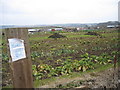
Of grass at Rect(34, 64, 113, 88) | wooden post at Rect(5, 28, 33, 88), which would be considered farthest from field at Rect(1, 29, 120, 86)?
wooden post at Rect(5, 28, 33, 88)

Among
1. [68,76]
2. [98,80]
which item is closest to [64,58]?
[68,76]

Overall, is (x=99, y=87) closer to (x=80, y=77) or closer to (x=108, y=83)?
(x=108, y=83)

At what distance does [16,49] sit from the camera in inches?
61.9

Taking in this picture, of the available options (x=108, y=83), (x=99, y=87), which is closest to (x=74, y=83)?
(x=99, y=87)

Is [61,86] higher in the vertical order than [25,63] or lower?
lower

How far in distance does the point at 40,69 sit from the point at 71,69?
74cm

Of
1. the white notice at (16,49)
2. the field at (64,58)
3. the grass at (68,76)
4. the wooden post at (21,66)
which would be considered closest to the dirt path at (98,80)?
the grass at (68,76)

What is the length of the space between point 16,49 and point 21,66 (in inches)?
9.0

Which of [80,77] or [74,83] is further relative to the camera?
[80,77]

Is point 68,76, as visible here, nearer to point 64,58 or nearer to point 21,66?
point 64,58

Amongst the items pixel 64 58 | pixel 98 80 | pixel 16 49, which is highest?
pixel 16 49

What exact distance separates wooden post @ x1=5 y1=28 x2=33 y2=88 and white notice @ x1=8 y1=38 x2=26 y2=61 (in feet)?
0.12

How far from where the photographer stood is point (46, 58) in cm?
406

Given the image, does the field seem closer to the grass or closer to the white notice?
the grass
